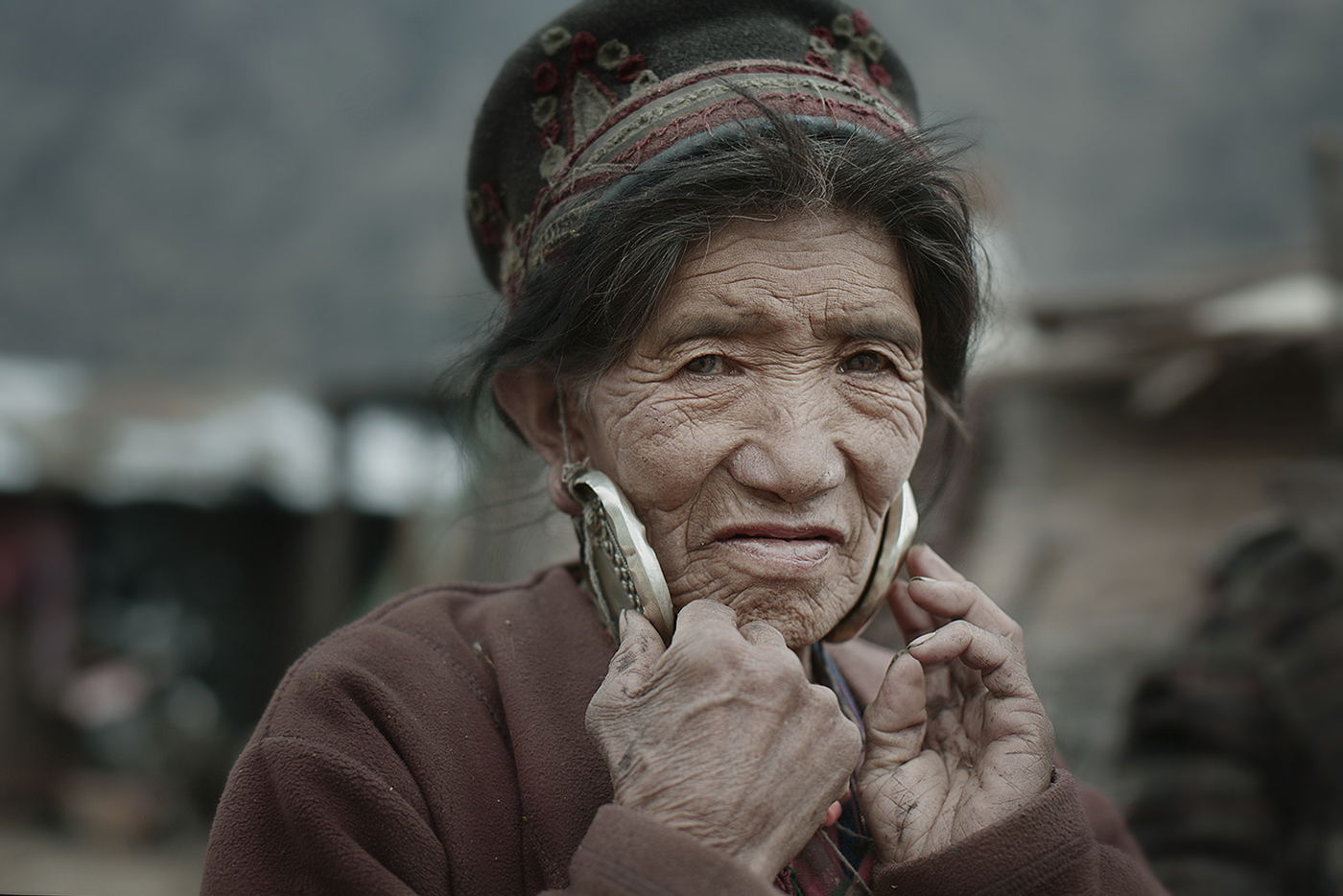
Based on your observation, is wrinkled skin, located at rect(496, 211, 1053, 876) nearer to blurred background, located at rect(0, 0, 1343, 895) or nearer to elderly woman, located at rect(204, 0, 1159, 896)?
elderly woman, located at rect(204, 0, 1159, 896)

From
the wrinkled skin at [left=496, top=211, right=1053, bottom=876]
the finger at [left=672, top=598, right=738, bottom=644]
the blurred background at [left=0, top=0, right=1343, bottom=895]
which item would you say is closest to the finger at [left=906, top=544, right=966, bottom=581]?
the wrinkled skin at [left=496, top=211, right=1053, bottom=876]

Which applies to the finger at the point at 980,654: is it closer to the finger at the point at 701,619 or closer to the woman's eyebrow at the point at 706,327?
the finger at the point at 701,619

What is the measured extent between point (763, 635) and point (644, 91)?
922 millimetres

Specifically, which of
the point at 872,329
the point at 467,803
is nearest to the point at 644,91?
the point at 872,329

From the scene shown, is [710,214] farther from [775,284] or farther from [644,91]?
[644,91]

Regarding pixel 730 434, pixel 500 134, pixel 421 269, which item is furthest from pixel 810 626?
pixel 421 269

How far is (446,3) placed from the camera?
7.67 meters

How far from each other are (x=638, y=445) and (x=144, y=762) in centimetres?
829

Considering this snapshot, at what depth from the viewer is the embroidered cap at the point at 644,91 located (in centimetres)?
153

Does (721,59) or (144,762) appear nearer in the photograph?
(721,59)

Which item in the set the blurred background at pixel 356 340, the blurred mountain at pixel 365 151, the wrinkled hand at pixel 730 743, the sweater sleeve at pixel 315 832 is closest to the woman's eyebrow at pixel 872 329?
the wrinkled hand at pixel 730 743

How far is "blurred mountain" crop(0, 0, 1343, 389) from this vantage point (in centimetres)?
717

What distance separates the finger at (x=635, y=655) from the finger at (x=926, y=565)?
557mm

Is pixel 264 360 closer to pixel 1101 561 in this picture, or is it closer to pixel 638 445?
pixel 1101 561
